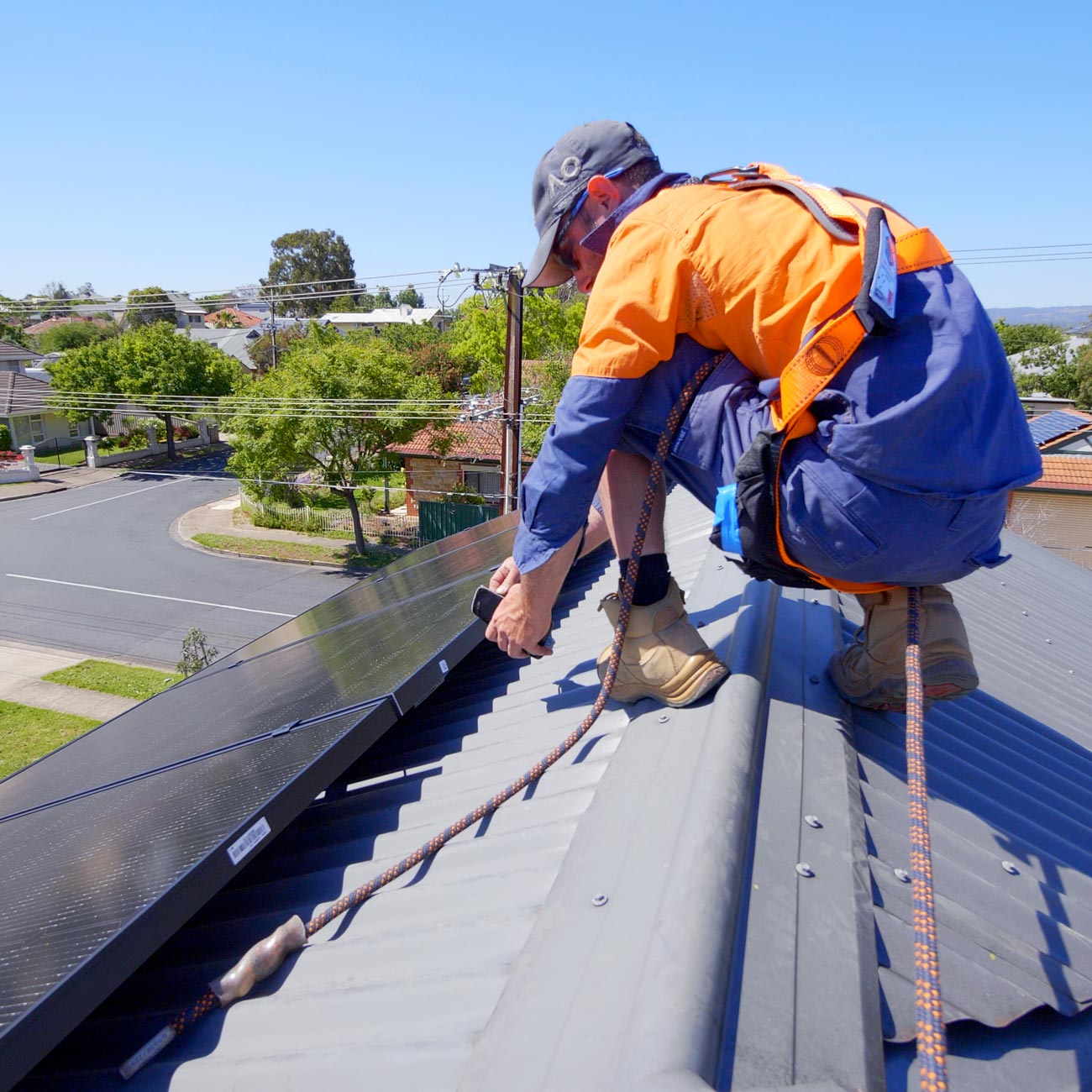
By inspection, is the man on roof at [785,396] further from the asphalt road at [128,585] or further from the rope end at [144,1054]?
the asphalt road at [128,585]

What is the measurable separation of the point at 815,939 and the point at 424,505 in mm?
23924

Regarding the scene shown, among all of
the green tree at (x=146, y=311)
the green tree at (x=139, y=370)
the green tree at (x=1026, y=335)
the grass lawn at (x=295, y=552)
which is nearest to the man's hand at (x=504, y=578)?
the grass lawn at (x=295, y=552)

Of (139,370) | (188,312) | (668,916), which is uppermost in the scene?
(188,312)

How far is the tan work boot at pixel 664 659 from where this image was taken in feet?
7.24

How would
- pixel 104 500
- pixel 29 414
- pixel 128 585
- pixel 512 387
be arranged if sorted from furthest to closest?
1. pixel 29 414
2. pixel 104 500
3. pixel 128 585
4. pixel 512 387

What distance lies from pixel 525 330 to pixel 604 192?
Answer: 105 feet

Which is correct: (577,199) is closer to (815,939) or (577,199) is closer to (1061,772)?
(815,939)

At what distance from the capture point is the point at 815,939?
141 centimetres

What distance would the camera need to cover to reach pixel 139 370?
35.3 metres

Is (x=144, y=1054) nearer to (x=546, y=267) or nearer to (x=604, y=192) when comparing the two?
(x=546, y=267)

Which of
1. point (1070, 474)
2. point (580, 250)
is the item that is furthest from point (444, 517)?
point (580, 250)

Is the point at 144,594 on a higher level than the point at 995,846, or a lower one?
lower

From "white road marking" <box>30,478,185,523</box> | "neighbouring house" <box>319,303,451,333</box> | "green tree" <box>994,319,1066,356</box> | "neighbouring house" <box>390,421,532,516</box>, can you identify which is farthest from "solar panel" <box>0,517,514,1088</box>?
"neighbouring house" <box>319,303,451,333</box>

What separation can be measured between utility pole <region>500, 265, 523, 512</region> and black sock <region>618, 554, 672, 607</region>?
532 inches
